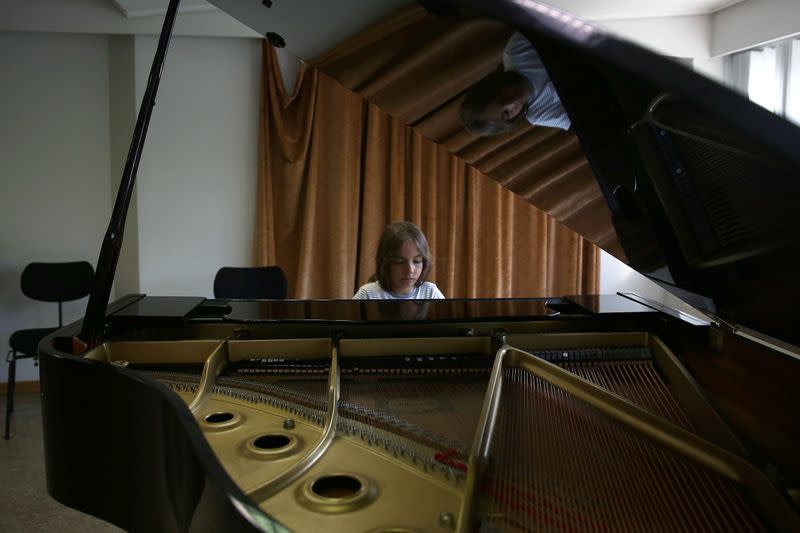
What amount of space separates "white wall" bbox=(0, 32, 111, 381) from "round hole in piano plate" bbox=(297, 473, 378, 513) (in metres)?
3.56

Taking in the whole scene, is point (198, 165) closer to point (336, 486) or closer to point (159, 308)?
point (159, 308)

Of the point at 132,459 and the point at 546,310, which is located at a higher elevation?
the point at 546,310

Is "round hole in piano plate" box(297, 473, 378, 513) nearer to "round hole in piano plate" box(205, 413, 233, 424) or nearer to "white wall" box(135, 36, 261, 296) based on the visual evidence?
"round hole in piano plate" box(205, 413, 233, 424)

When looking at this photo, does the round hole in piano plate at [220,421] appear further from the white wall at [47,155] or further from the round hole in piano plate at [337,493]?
the white wall at [47,155]

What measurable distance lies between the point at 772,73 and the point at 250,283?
3.33m

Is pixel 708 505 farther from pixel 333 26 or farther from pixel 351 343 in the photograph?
pixel 333 26

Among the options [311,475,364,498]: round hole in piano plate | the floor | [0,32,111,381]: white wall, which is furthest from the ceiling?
[311,475,364,498]: round hole in piano plate

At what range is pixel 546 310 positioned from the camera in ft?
5.83

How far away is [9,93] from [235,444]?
3.73 meters

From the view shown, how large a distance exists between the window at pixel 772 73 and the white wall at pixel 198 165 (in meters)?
3.03

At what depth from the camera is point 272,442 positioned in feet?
4.12

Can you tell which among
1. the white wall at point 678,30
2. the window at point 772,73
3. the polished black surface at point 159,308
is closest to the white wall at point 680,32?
the white wall at point 678,30

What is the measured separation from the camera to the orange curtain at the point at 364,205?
397 centimetres

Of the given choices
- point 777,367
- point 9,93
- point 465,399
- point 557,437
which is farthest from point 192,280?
point 777,367
